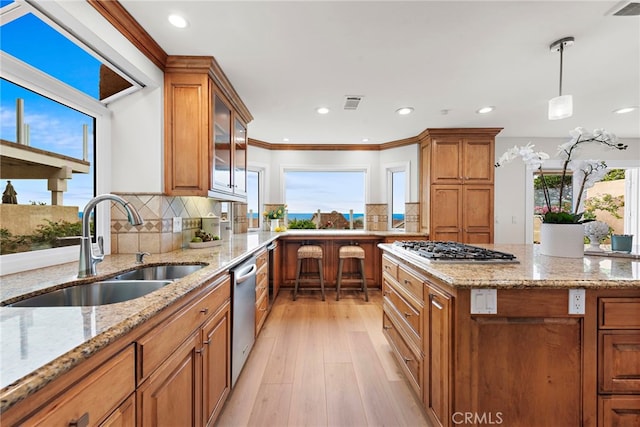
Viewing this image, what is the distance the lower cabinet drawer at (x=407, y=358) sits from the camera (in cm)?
166

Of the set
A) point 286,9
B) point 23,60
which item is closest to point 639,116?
point 286,9

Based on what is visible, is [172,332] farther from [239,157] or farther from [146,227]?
[239,157]

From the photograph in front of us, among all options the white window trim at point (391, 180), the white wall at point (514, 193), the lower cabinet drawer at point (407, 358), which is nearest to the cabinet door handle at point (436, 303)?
the lower cabinet drawer at point (407, 358)

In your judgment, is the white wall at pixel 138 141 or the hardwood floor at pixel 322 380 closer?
the hardwood floor at pixel 322 380

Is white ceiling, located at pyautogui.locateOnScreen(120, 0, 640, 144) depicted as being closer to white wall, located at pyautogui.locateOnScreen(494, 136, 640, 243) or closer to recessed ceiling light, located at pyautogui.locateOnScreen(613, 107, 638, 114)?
recessed ceiling light, located at pyautogui.locateOnScreen(613, 107, 638, 114)

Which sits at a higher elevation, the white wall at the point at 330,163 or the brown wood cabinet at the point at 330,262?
the white wall at the point at 330,163

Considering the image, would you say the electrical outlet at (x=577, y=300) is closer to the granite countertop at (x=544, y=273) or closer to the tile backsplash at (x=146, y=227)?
the granite countertop at (x=544, y=273)

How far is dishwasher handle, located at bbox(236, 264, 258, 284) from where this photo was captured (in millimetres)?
1878

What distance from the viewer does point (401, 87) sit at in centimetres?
264

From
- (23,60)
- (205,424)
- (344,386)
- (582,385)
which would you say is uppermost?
(23,60)

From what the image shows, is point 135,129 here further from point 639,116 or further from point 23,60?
point 639,116

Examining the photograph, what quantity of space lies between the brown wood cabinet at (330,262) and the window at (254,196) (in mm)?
692

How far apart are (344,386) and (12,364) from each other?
1838 millimetres

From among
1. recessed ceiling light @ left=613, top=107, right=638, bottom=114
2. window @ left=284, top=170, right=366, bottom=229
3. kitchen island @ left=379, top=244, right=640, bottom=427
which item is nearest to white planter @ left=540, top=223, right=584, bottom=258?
kitchen island @ left=379, top=244, right=640, bottom=427
